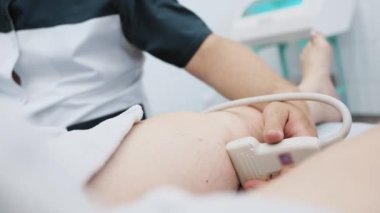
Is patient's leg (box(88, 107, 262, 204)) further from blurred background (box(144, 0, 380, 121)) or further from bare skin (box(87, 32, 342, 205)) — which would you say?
blurred background (box(144, 0, 380, 121))

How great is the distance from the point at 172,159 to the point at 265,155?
10 cm

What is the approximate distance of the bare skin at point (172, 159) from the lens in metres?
0.44

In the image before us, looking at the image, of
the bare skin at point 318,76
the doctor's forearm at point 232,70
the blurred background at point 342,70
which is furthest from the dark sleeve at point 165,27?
the blurred background at point 342,70

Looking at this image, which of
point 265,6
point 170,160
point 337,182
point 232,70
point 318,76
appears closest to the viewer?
point 337,182

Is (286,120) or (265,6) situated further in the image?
(265,6)

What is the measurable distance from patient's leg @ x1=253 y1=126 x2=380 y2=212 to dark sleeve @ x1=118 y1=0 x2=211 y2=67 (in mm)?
625

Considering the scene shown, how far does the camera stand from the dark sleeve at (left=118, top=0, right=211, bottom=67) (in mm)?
909

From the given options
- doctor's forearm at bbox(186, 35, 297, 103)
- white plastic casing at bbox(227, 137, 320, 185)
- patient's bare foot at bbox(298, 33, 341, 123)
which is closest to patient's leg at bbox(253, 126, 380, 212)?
white plastic casing at bbox(227, 137, 320, 185)

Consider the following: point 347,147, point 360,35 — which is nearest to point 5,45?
point 347,147

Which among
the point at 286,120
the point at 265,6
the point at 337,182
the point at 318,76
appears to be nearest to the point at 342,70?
the point at 265,6

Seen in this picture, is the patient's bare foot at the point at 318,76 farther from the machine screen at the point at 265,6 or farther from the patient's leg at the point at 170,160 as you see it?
the machine screen at the point at 265,6

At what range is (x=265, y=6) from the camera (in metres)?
2.04

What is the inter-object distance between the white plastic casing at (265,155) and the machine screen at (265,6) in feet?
4.89

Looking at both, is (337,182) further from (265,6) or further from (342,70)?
(342,70)
